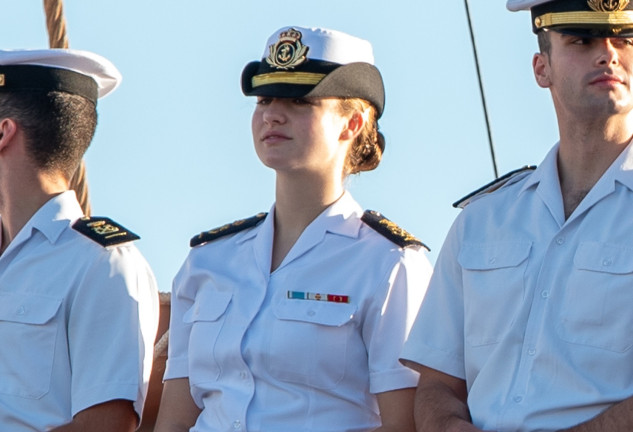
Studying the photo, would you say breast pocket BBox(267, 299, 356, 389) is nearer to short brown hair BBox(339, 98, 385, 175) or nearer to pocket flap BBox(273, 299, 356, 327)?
pocket flap BBox(273, 299, 356, 327)

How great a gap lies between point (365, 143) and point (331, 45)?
33 centimetres

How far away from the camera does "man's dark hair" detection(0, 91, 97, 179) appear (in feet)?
15.7

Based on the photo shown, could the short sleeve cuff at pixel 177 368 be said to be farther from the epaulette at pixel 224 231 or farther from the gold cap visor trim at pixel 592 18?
the gold cap visor trim at pixel 592 18

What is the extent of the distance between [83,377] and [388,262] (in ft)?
3.30

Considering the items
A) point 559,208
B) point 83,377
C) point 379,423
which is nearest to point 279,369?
point 379,423

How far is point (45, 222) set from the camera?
15.6 feet

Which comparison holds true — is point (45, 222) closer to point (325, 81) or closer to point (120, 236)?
point (120, 236)

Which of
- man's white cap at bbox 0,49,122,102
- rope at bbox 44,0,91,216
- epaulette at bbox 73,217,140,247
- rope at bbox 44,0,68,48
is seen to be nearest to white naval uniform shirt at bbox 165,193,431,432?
epaulette at bbox 73,217,140,247

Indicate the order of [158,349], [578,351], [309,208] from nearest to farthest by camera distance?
[578,351]
[309,208]
[158,349]

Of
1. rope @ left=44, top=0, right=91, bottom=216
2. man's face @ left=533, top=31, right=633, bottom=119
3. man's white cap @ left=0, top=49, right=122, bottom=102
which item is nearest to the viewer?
man's face @ left=533, top=31, right=633, bottom=119

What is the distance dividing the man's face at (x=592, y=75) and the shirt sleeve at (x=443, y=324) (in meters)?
0.53

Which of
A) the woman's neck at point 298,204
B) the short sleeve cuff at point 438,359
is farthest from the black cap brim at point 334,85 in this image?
the short sleeve cuff at point 438,359

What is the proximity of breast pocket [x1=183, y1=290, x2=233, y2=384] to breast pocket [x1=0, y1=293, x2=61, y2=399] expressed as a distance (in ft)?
1.45

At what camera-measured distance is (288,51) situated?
462 cm
